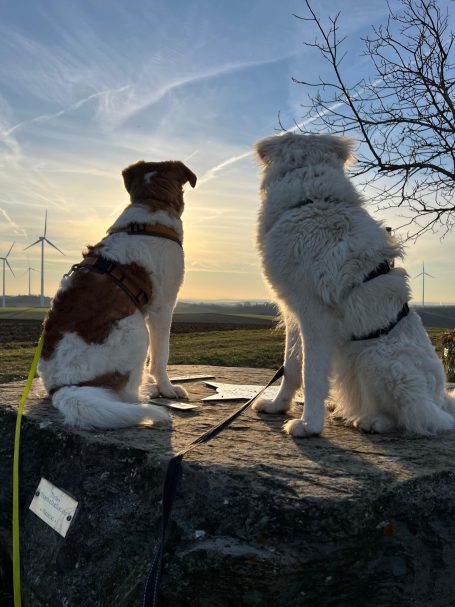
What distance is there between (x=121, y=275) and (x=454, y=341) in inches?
316

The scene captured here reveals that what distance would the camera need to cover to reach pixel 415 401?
12.9 feet

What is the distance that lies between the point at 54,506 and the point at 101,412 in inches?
28.3

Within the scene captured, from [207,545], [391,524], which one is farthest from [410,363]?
[207,545]

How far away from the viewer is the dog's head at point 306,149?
442 cm

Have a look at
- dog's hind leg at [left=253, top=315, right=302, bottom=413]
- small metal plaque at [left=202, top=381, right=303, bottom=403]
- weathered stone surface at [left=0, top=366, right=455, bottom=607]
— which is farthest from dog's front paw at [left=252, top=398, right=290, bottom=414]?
weathered stone surface at [left=0, top=366, right=455, bottom=607]

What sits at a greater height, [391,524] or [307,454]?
[307,454]

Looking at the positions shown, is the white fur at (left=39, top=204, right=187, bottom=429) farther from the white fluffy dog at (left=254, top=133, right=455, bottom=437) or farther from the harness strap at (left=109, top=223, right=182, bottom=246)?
the white fluffy dog at (left=254, top=133, right=455, bottom=437)

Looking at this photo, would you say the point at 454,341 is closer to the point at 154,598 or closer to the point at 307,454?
the point at 307,454

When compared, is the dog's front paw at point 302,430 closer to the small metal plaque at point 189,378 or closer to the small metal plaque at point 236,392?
the small metal plaque at point 236,392

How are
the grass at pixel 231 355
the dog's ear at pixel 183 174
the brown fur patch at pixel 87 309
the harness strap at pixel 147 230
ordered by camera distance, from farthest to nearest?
the grass at pixel 231 355 < the dog's ear at pixel 183 174 < the harness strap at pixel 147 230 < the brown fur patch at pixel 87 309

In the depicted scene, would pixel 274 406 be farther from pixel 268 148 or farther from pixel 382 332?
pixel 268 148

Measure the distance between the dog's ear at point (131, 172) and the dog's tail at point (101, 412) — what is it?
250 centimetres

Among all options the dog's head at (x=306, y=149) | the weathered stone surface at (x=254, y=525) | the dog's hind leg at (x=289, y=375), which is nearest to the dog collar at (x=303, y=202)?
the dog's head at (x=306, y=149)

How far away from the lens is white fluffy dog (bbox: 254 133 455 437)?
3893mm
